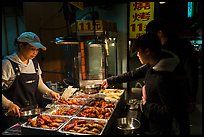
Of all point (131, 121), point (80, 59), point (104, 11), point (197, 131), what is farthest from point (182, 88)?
point (104, 11)

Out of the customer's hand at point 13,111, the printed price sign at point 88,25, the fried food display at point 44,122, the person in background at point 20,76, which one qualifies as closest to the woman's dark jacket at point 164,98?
the fried food display at point 44,122

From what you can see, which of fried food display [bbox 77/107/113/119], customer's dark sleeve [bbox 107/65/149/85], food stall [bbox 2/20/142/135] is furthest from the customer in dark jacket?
customer's dark sleeve [bbox 107/65/149/85]

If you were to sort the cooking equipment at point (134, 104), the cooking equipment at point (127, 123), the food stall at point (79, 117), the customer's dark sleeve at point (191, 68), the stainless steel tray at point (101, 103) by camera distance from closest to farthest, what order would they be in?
the customer's dark sleeve at point (191, 68)
the food stall at point (79, 117)
the cooking equipment at point (127, 123)
the stainless steel tray at point (101, 103)
the cooking equipment at point (134, 104)

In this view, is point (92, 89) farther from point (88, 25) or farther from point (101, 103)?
point (88, 25)

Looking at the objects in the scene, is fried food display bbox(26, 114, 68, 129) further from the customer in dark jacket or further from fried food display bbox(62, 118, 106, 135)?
the customer in dark jacket

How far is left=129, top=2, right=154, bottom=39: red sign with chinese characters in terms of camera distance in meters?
4.95

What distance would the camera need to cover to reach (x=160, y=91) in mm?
1754

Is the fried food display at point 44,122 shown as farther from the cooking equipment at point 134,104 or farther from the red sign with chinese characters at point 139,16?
the red sign with chinese characters at point 139,16

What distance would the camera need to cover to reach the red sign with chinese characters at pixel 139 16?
4945 mm

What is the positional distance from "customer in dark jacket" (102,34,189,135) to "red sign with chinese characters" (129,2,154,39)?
3242 mm

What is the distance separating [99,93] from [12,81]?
5.45 ft

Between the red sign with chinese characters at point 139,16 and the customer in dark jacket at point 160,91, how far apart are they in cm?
324

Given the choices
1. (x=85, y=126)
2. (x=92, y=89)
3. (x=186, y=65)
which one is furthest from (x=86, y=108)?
(x=186, y=65)

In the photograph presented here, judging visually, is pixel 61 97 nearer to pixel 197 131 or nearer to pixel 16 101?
pixel 16 101
